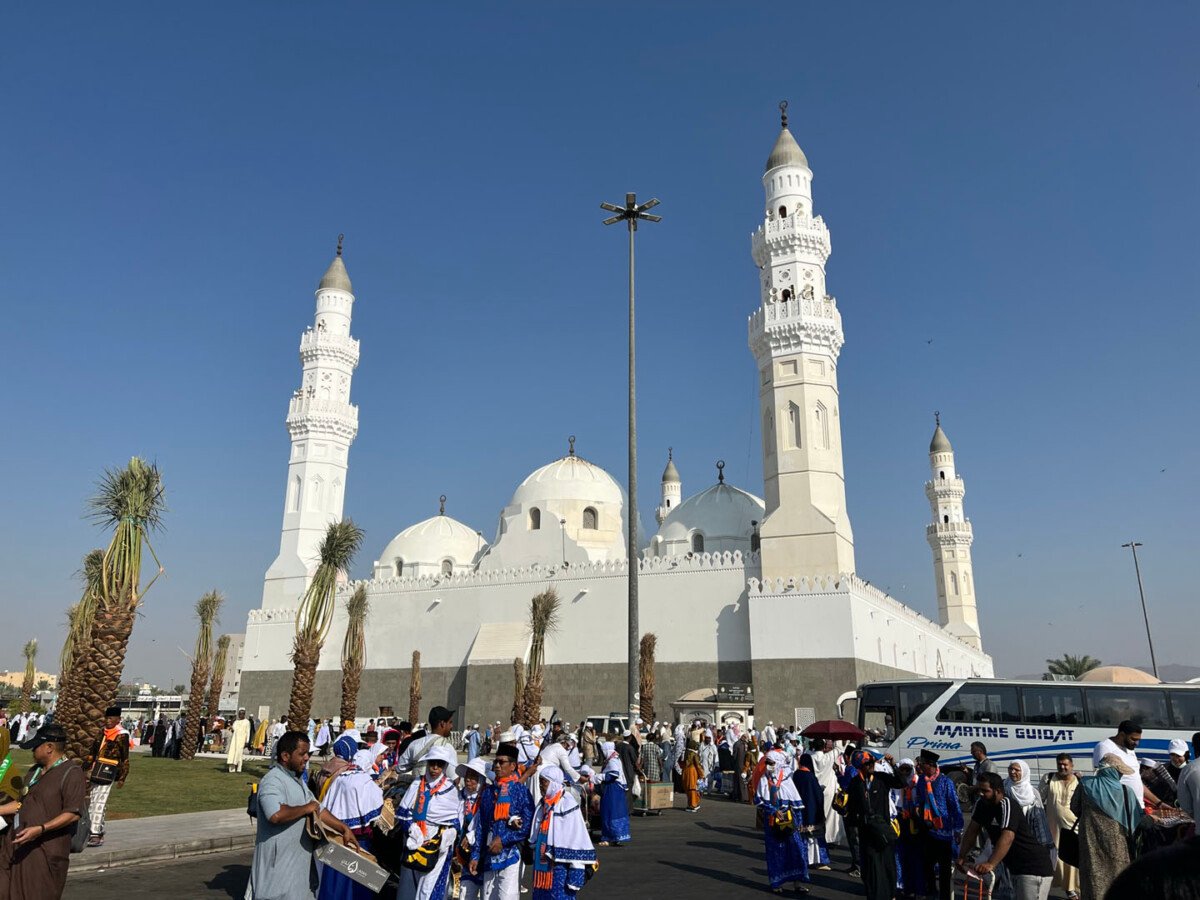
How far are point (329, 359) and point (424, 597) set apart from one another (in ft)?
37.7

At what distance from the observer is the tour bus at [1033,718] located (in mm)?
14297

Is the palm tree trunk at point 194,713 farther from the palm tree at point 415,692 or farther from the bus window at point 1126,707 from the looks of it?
the bus window at point 1126,707

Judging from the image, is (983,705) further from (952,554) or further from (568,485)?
(952,554)

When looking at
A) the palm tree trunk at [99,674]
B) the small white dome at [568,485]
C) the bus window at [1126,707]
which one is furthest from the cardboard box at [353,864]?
the small white dome at [568,485]

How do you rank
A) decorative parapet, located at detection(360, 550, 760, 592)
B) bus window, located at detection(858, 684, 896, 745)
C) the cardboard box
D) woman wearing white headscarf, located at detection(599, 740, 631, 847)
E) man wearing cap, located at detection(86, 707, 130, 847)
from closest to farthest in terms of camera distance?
the cardboard box < man wearing cap, located at detection(86, 707, 130, 847) < woman wearing white headscarf, located at detection(599, 740, 631, 847) < bus window, located at detection(858, 684, 896, 745) < decorative parapet, located at detection(360, 550, 760, 592)

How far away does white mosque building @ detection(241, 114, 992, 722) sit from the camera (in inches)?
1081

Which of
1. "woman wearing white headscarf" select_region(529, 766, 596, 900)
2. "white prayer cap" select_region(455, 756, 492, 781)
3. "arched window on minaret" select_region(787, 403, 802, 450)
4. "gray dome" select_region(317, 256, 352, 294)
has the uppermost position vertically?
"gray dome" select_region(317, 256, 352, 294)

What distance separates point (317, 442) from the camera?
3738 cm

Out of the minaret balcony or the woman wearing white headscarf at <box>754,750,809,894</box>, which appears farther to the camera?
the minaret balcony

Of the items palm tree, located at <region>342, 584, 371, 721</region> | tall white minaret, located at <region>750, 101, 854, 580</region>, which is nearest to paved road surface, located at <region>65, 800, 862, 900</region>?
palm tree, located at <region>342, 584, 371, 721</region>

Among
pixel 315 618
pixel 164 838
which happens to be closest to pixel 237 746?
pixel 315 618

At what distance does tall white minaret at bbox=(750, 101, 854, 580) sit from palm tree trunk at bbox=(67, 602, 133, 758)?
19.6 meters

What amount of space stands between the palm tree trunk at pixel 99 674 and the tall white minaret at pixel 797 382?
64.5 ft

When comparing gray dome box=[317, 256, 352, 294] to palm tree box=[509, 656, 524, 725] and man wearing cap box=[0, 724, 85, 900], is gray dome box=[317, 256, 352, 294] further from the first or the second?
man wearing cap box=[0, 724, 85, 900]
